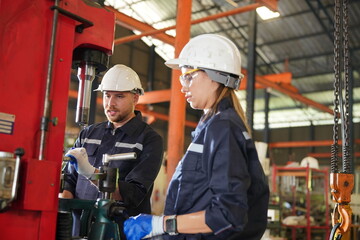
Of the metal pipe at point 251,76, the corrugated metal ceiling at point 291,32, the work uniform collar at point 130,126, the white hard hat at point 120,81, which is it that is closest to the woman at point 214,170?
the work uniform collar at point 130,126

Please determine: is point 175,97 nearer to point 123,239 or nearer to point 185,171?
point 123,239

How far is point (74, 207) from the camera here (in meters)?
2.08

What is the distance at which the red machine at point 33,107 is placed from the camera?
1.68 meters

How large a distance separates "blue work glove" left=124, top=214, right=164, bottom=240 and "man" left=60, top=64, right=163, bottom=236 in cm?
51

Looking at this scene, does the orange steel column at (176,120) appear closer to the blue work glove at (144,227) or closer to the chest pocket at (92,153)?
the chest pocket at (92,153)

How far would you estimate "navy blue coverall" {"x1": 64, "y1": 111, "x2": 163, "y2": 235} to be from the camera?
2.70m

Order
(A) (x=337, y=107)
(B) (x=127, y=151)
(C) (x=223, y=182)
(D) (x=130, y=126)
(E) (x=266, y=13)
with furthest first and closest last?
(E) (x=266, y=13) → (A) (x=337, y=107) → (D) (x=130, y=126) → (B) (x=127, y=151) → (C) (x=223, y=182)

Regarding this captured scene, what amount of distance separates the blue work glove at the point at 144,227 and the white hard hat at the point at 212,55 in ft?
2.48

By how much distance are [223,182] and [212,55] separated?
0.66 meters

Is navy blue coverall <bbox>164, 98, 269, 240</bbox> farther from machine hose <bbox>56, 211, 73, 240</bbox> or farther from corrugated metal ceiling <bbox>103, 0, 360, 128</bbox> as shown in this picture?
corrugated metal ceiling <bbox>103, 0, 360, 128</bbox>

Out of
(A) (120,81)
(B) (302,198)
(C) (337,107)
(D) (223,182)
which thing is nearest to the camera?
(D) (223,182)

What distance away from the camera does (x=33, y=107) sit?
1.80 m

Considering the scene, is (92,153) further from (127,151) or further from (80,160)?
(80,160)

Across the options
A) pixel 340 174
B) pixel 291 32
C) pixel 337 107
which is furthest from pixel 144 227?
pixel 291 32
